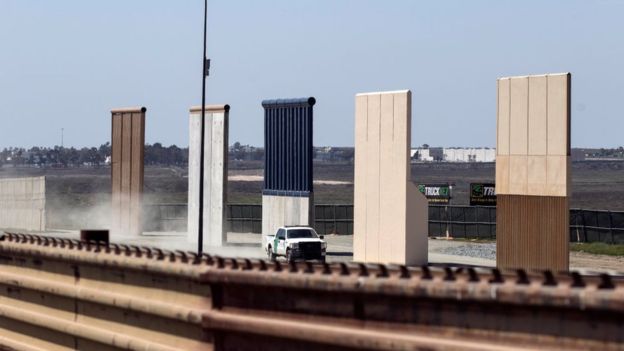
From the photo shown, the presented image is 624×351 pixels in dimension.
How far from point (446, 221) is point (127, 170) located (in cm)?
1876

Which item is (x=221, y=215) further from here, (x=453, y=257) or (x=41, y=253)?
(x=41, y=253)

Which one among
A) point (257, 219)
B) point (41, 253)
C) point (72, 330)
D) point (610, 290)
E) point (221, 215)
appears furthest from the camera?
point (257, 219)

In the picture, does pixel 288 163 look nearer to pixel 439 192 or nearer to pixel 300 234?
pixel 300 234

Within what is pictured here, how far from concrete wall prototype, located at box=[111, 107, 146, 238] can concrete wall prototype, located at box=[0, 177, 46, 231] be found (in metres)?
4.83

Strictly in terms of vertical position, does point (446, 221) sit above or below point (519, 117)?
below

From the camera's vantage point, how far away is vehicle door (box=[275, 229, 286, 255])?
4644 cm

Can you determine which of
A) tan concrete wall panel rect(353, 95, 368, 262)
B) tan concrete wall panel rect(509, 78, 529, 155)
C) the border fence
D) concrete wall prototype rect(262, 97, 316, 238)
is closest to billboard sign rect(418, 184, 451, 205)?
the border fence

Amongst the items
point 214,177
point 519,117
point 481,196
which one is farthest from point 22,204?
point 519,117

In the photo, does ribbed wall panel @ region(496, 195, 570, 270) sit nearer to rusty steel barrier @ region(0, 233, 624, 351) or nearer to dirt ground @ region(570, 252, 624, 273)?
dirt ground @ region(570, 252, 624, 273)

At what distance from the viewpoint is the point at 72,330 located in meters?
17.0

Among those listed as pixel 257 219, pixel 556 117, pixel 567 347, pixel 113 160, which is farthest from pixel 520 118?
pixel 257 219

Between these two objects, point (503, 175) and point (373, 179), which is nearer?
point (503, 175)

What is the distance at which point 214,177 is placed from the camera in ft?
179

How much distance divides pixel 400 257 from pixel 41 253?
23397mm
